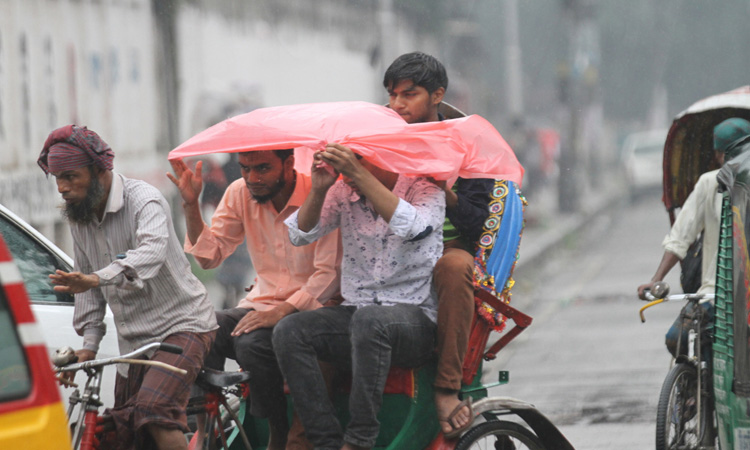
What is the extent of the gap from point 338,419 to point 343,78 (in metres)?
12.3

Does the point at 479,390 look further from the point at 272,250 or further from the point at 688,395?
the point at 688,395

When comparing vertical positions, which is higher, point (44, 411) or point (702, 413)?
point (44, 411)

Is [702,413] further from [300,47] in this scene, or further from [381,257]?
[300,47]

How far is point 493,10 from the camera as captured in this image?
3762 cm

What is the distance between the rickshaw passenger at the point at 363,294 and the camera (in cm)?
362

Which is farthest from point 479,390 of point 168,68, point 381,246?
point 168,68

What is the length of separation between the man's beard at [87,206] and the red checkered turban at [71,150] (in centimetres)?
7

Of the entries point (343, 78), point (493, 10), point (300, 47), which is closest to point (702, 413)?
point (300, 47)

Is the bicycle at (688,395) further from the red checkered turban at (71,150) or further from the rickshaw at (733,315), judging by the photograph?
the red checkered turban at (71,150)

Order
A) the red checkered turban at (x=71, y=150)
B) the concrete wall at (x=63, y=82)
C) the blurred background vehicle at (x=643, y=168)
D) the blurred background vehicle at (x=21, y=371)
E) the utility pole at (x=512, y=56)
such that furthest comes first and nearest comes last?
the blurred background vehicle at (x=643, y=168) → the utility pole at (x=512, y=56) → the concrete wall at (x=63, y=82) → the red checkered turban at (x=71, y=150) → the blurred background vehicle at (x=21, y=371)

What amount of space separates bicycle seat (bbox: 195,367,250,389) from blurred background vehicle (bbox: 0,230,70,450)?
1349mm

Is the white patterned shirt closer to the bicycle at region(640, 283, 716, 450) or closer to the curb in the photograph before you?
the bicycle at region(640, 283, 716, 450)

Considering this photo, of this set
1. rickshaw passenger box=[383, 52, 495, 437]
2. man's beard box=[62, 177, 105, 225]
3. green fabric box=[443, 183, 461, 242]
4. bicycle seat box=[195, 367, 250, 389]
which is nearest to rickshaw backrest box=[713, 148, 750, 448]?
rickshaw passenger box=[383, 52, 495, 437]

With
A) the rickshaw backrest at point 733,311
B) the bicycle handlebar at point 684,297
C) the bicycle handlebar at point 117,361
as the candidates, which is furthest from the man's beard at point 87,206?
the bicycle handlebar at point 684,297
